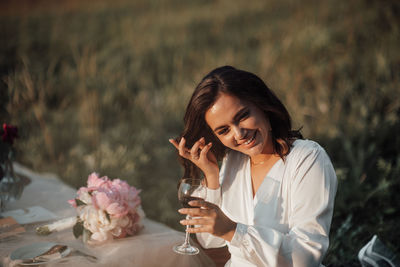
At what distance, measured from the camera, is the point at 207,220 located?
154cm

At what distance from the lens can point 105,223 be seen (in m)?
1.79

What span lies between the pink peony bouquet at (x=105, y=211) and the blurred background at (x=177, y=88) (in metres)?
1.82

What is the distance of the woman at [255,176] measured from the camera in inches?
62.6

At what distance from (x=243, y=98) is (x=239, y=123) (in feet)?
0.45

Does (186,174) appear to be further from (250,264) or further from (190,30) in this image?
(190,30)

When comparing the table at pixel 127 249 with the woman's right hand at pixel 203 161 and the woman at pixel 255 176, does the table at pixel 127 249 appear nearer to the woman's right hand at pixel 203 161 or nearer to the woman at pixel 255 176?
the woman at pixel 255 176

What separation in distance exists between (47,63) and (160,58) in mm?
2492

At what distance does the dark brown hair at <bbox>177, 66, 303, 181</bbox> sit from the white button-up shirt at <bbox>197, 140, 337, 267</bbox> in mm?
109

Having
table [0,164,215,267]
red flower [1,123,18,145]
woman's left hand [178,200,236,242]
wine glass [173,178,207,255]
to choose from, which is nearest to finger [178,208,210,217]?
woman's left hand [178,200,236,242]

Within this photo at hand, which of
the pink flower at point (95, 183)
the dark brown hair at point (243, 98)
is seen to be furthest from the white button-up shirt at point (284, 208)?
the pink flower at point (95, 183)

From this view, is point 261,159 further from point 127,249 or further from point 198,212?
point 127,249

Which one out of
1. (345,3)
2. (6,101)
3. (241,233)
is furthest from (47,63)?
(241,233)

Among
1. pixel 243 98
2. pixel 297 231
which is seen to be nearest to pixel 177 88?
pixel 243 98

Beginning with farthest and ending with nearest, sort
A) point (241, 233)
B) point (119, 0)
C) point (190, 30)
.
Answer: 1. point (119, 0)
2. point (190, 30)
3. point (241, 233)
